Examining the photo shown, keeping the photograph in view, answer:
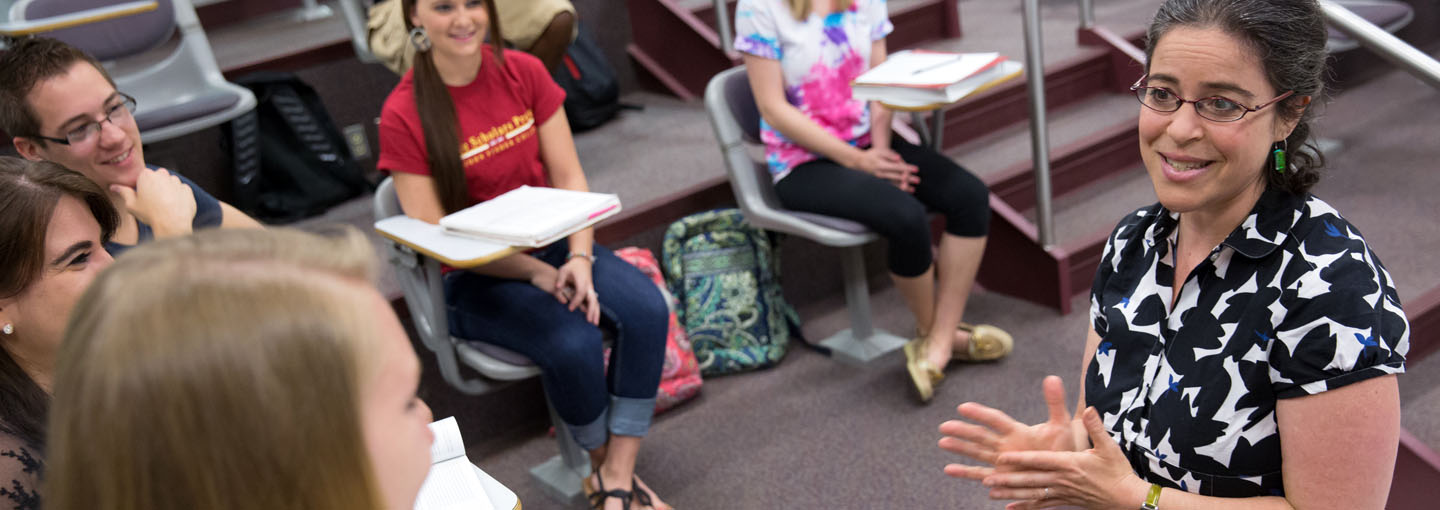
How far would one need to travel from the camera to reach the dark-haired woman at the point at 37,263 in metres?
1.26

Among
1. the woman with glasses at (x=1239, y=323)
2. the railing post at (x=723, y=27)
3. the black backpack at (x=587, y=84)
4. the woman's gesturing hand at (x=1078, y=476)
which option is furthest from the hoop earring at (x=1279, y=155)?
the black backpack at (x=587, y=84)

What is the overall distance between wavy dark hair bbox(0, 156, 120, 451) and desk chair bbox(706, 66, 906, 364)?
1.57 m

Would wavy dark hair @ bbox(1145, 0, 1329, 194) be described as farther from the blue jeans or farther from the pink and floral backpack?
the pink and floral backpack

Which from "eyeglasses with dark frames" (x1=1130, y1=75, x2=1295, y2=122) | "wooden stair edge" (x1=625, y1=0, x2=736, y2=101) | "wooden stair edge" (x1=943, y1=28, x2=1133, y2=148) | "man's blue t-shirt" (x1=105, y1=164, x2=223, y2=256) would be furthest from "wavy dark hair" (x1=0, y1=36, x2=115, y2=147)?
"wooden stair edge" (x1=943, y1=28, x2=1133, y2=148)

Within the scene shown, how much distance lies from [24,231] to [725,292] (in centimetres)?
178

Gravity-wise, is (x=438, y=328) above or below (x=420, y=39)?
below

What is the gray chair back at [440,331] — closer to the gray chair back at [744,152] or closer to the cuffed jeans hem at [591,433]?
the cuffed jeans hem at [591,433]

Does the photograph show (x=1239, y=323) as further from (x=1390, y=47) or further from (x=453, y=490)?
(x=1390, y=47)

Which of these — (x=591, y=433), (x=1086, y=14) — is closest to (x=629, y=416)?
(x=591, y=433)

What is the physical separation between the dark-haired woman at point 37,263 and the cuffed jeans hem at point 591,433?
40.3 inches

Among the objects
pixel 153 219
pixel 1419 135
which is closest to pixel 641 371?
pixel 153 219

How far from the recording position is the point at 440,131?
219 centimetres

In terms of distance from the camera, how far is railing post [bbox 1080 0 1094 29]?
3.68 metres

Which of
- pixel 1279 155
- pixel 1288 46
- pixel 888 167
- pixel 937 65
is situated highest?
pixel 1288 46
